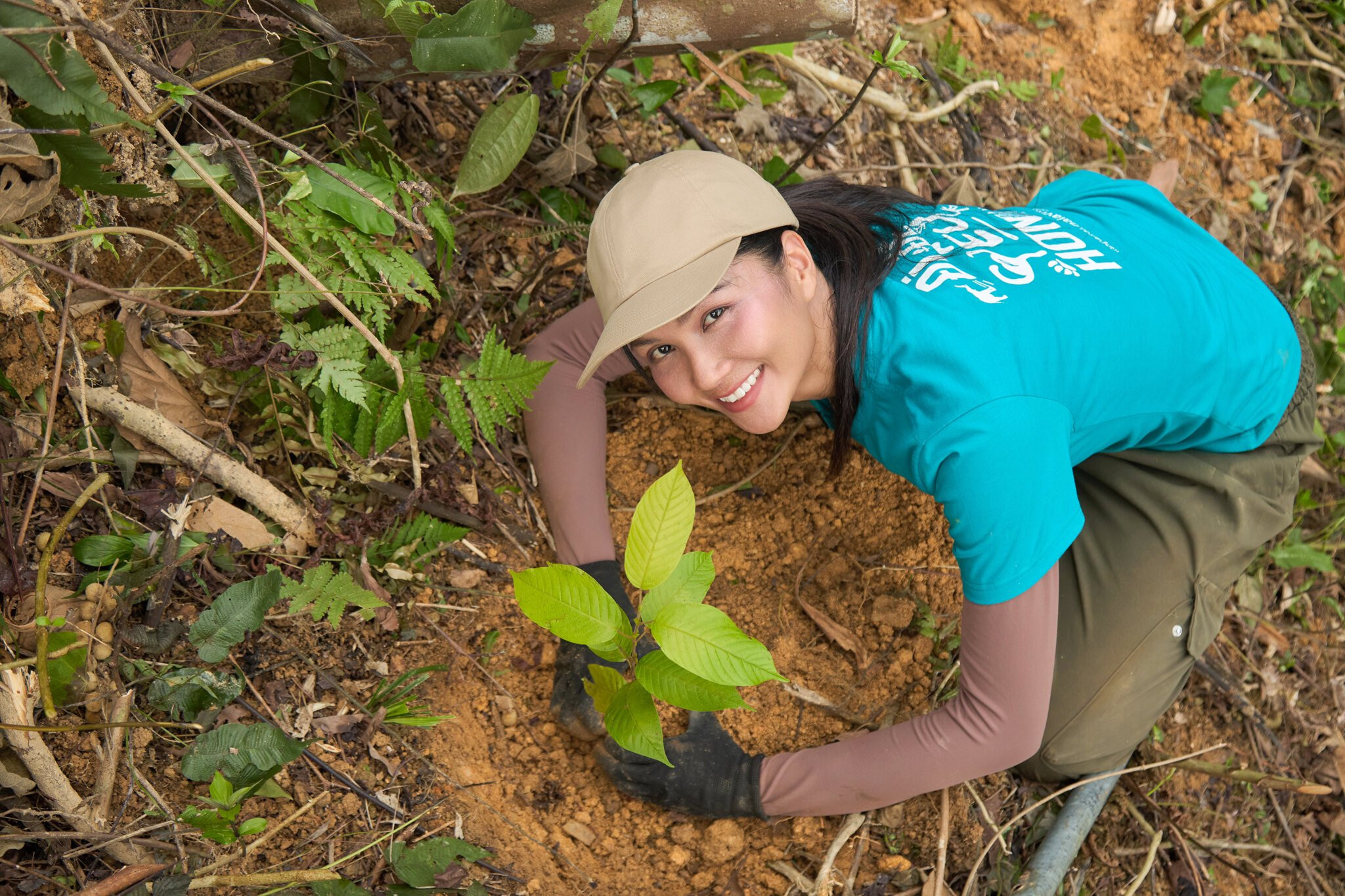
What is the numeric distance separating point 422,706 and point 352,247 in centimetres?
94

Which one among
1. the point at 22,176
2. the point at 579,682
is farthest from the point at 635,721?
the point at 22,176

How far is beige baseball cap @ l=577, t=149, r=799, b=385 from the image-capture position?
1.64 meters

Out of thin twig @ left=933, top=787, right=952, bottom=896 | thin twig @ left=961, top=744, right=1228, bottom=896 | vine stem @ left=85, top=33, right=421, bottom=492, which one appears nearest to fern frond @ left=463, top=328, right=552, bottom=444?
vine stem @ left=85, top=33, right=421, bottom=492

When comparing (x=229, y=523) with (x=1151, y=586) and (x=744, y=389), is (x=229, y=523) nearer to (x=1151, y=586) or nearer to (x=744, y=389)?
(x=744, y=389)

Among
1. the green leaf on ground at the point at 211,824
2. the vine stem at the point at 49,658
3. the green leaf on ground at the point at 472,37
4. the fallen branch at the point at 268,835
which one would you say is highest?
the green leaf on ground at the point at 472,37

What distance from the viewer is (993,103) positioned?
3217 millimetres

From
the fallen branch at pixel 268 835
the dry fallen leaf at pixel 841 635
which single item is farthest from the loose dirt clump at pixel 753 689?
the fallen branch at pixel 268 835

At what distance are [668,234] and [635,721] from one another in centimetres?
87

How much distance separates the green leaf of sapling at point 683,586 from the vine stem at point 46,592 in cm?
94

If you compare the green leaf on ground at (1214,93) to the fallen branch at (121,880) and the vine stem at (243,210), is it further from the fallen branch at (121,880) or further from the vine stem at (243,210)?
the fallen branch at (121,880)

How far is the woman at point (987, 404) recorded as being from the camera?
1.68m

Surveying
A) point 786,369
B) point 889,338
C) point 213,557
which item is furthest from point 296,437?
point 889,338

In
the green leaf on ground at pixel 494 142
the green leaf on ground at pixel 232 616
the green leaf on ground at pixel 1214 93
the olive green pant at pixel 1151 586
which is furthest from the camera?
the green leaf on ground at pixel 1214 93

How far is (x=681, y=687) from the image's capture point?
161cm
